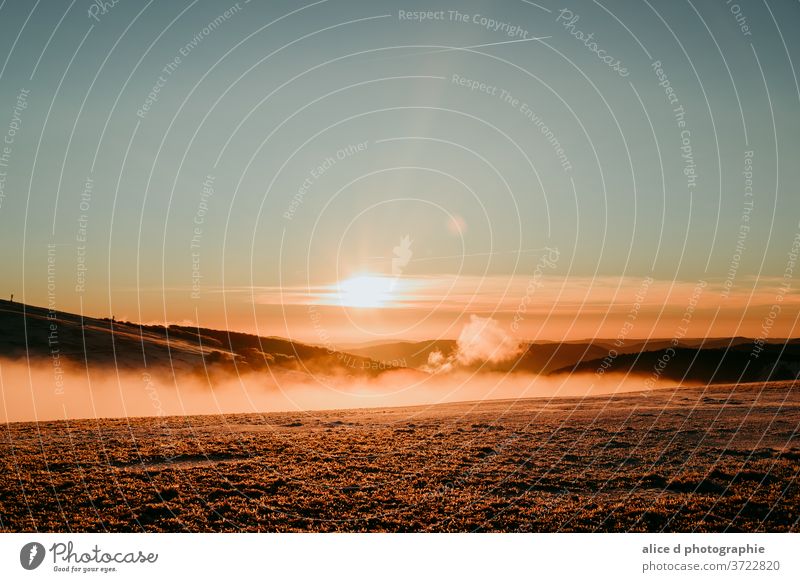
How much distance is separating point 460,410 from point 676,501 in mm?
26614

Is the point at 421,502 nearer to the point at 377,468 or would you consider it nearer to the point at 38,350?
the point at 377,468

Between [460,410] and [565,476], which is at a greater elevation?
[565,476]

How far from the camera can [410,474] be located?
85.5 feet

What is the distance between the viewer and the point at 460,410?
4872cm

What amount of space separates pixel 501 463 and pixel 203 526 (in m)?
14.1

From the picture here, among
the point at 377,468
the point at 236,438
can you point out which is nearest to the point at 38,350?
the point at 236,438

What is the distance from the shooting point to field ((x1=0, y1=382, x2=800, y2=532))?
21.0 m

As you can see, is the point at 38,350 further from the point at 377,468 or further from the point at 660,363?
the point at 660,363

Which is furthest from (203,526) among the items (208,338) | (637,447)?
(208,338)

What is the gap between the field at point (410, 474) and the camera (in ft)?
68.9

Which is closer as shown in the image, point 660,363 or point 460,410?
point 460,410

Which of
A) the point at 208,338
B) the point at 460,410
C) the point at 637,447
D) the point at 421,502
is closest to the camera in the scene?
the point at 421,502
